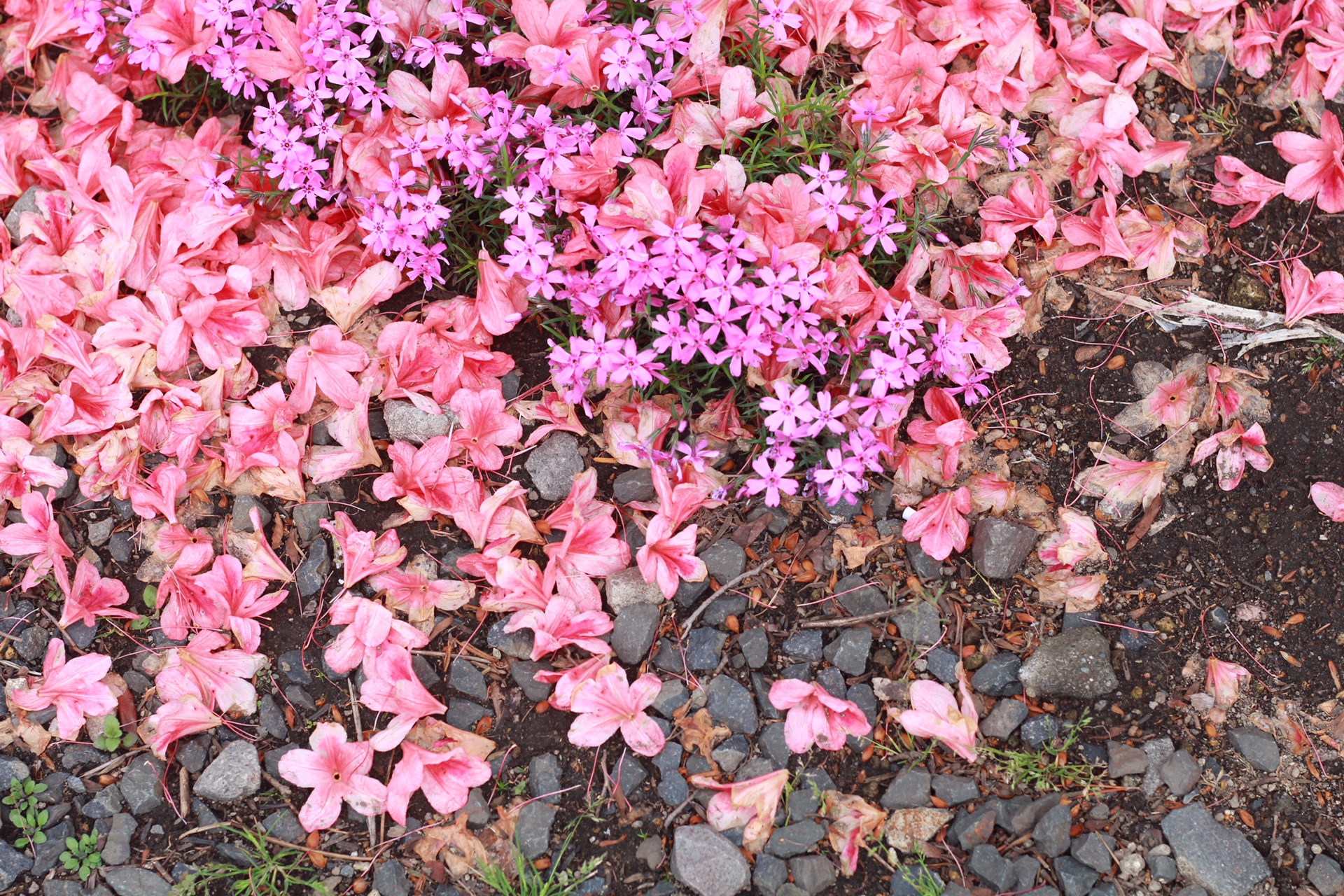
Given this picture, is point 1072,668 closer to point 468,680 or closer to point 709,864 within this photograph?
point 709,864

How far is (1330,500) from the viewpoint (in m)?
2.09

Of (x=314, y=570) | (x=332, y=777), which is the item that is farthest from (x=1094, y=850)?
(x=314, y=570)

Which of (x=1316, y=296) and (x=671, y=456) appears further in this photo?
(x=1316, y=296)

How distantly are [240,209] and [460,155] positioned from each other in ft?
1.93

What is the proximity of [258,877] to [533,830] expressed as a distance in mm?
557

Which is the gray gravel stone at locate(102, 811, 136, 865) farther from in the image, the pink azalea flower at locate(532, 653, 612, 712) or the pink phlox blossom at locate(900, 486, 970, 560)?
the pink phlox blossom at locate(900, 486, 970, 560)

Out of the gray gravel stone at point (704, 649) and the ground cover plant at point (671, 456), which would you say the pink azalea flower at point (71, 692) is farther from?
the gray gravel stone at point (704, 649)

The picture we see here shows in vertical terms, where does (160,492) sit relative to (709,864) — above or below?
above

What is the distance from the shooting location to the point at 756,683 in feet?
6.62

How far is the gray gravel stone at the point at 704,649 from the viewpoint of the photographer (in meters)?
2.04

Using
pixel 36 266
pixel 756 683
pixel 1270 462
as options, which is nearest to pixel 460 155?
pixel 36 266

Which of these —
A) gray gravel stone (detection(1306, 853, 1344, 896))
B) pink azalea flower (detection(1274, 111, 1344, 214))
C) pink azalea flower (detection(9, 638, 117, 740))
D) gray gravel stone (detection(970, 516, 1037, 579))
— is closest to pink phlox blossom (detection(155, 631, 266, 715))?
pink azalea flower (detection(9, 638, 117, 740))

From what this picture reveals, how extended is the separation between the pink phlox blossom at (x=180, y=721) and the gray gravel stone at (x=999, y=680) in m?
1.60

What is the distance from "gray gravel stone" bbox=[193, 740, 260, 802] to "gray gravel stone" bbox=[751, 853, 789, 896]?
3.42 feet
